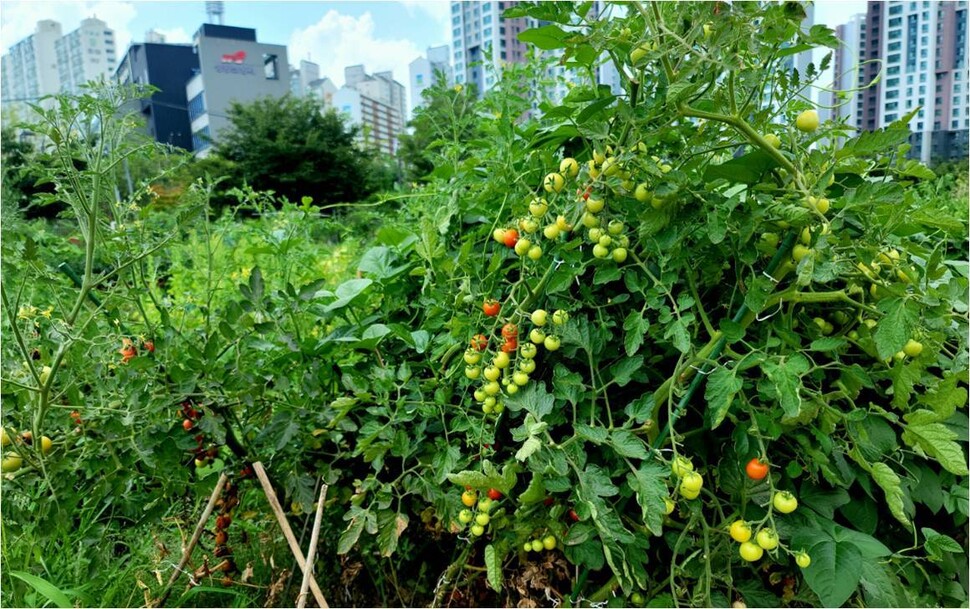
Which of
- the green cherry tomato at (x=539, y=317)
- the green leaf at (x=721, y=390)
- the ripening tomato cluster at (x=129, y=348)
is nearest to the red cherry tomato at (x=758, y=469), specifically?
the green leaf at (x=721, y=390)

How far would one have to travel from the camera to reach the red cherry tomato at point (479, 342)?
904 mm

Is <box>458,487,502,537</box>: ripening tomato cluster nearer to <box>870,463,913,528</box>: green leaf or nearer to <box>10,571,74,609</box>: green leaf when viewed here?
<box>870,463,913,528</box>: green leaf

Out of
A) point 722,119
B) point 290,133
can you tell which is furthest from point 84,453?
point 290,133

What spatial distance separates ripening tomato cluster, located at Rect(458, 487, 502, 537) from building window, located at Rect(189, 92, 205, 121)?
43.8 meters

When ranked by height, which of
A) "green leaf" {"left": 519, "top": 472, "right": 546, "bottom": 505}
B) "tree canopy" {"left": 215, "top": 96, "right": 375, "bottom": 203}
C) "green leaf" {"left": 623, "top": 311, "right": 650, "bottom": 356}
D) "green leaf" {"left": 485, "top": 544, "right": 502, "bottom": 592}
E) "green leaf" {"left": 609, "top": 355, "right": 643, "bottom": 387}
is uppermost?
"tree canopy" {"left": 215, "top": 96, "right": 375, "bottom": 203}

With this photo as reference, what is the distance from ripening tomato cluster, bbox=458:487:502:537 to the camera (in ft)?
3.01

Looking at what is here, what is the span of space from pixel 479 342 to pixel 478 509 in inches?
10.1

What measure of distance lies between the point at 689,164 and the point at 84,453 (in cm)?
104

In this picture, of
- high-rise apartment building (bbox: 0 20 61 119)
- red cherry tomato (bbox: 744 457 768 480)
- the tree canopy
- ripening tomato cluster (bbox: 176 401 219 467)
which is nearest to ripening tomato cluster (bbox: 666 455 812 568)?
red cherry tomato (bbox: 744 457 768 480)

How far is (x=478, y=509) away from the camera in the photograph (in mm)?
947

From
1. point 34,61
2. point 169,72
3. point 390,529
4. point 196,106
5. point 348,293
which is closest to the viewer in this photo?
point 390,529

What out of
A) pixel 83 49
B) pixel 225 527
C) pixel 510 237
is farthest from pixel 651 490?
pixel 83 49

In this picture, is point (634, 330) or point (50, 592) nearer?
point (634, 330)

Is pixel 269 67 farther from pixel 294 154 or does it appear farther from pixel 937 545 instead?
pixel 937 545
